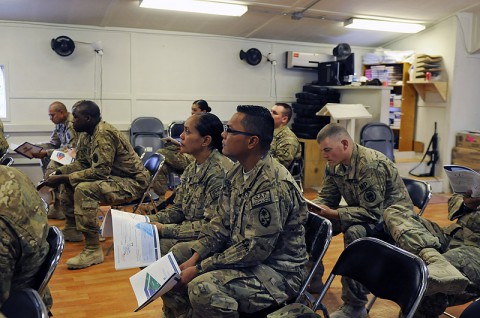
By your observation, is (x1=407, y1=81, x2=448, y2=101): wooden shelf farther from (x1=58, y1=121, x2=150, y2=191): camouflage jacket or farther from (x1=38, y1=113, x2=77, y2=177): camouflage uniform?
(x1=38, y1=113, x2=77, y2=177): camouflage uniform

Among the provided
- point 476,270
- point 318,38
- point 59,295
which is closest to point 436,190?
point 318,38

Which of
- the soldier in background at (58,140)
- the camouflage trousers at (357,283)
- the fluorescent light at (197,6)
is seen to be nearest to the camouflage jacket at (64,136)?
the soldier in background at (58,140)

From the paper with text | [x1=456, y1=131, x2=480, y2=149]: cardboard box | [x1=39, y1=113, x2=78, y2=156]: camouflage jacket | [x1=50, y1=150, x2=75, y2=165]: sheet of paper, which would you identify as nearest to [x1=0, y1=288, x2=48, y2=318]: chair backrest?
the paper with text

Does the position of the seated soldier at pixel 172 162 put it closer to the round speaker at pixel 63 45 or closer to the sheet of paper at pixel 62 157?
the sheet of paper at pixel 62 157

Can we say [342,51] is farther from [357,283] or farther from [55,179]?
[357,283]

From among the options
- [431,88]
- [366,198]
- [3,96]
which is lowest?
[366,198]

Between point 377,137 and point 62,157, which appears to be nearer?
point 62,157

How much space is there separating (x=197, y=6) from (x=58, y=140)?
232cm

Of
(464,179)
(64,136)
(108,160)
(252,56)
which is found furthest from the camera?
(252,56)

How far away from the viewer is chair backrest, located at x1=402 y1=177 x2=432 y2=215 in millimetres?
3057

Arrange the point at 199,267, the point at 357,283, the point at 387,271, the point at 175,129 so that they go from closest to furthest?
the point at 387,271 → the point at 199,267 → the point at 357,283 → the point at 175,129

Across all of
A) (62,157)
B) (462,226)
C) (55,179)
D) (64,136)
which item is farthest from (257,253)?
(64,136)

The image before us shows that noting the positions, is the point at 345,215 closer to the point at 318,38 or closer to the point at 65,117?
the point at 65,117

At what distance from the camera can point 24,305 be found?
1.45m
